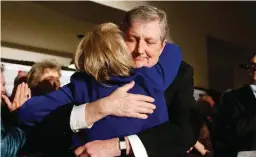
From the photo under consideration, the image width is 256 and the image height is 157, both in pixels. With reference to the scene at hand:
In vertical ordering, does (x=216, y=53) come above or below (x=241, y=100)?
above

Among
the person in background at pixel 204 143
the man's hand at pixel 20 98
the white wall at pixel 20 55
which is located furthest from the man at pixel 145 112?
the white wall at pixel 20 55

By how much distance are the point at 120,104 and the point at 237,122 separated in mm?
893

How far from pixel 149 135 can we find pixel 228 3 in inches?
143

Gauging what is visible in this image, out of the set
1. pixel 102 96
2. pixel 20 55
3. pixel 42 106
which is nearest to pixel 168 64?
pixel 102 96

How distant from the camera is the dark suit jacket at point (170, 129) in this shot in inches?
38.2

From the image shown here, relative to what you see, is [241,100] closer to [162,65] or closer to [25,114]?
[162,65]

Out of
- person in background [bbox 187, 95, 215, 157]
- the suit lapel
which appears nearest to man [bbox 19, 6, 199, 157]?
the suit lapel

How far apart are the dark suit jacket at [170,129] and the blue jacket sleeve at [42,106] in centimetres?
1

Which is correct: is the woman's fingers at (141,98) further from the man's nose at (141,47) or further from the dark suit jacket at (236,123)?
the dark suit jacket at (236,123)

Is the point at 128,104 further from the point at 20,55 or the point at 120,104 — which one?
the point at 20,55

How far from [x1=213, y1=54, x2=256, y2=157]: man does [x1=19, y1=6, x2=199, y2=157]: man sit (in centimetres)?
63

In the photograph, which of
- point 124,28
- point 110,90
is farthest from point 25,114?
point 124,28

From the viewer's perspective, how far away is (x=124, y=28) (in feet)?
3.30

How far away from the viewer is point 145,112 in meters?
0.96
